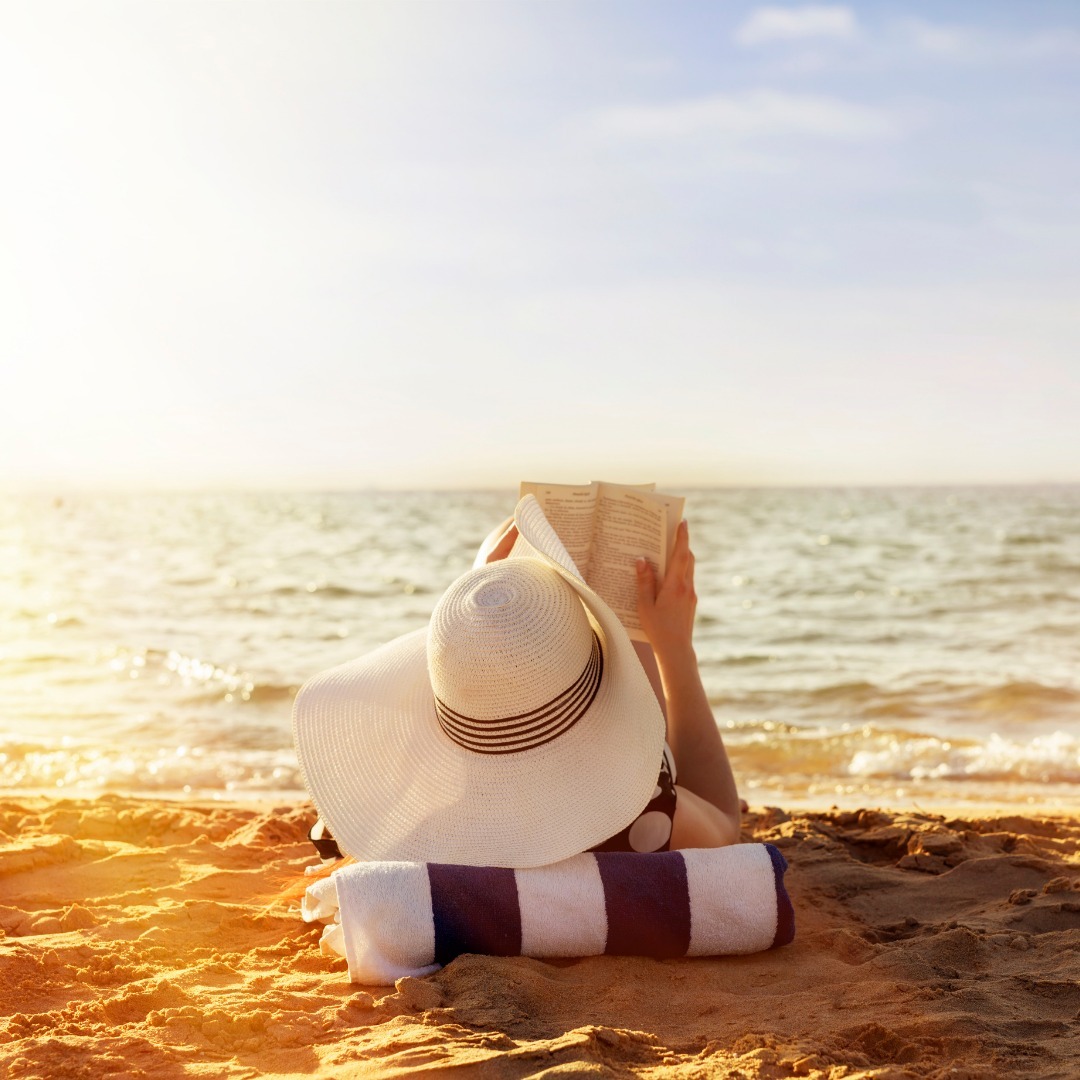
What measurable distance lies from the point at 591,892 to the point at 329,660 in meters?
6.47

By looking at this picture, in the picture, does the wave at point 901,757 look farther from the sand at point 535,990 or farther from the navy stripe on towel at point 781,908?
the navy stripe on towel at point 781,908

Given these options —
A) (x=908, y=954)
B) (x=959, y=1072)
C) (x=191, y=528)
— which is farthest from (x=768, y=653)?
(x=191, y=528)

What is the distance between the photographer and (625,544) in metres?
2.88

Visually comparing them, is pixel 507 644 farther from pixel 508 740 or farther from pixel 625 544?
pixel 625 544

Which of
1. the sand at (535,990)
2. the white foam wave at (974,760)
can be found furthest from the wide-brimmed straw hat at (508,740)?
the white foam wave at (974,760)

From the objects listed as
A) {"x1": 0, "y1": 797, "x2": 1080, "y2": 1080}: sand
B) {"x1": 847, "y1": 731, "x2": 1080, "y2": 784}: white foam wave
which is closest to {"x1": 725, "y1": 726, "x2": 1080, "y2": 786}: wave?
{"x1": 847, "y1": 731, "x2": 1080, "y2": 784}: white foam wave

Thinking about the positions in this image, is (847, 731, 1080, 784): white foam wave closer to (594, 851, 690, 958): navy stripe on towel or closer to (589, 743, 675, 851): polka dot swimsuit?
(589, 743, 675, 851): polka dot swimsuit

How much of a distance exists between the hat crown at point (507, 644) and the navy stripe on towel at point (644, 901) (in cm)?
43

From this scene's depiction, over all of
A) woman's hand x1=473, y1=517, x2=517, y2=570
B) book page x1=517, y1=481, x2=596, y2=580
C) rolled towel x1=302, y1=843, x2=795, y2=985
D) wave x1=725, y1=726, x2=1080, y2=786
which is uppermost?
book page x1=517, y1=481, x2=596, y2=580

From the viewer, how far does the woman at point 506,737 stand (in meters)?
2.36

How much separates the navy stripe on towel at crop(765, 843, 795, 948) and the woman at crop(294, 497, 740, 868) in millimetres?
288

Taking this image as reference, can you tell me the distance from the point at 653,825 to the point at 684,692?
45 cm

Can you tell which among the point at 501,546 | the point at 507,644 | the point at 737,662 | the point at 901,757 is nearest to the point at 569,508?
the point at 501,546

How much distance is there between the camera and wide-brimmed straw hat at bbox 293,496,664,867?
92.9 inches
